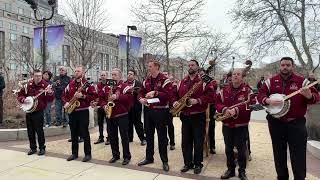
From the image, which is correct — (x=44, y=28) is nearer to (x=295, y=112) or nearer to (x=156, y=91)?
(x=156, y=91)

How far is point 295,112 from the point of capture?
18.4 ft

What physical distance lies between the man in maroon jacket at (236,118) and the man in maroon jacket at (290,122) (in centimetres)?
56

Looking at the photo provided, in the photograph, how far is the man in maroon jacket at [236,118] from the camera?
644cm

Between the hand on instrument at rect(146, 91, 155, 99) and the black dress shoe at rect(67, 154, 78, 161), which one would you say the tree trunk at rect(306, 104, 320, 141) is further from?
the black dress shoe at rect(67, 154, 78, 161)

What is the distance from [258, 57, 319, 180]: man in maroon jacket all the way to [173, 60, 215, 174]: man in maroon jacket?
116 cm

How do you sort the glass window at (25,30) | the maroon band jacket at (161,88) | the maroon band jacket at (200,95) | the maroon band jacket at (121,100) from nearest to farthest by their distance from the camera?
the maroon band jacket at (200,95), the maroon band jacket at (161,88), the maroon band jacket at (121,100), the glass window at (25,30)

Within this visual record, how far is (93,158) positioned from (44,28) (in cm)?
640

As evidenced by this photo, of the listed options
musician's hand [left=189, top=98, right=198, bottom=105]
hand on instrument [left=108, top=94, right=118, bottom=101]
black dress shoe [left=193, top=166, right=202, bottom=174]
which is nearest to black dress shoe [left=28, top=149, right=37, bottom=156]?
hand on instrument [left=108, top=94, right=118, bottom=101]

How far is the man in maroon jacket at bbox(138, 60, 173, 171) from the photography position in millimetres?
7160

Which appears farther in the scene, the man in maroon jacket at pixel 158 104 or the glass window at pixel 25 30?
the glass window at pixel 25 30

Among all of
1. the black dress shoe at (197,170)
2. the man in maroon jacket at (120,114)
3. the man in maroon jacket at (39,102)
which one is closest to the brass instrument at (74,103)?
the man in maroon jacket at (120,114)

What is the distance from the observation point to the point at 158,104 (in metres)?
7.20

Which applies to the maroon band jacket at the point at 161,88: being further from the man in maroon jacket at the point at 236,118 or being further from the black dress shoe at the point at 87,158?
the black dress shoe at the point at 87,158

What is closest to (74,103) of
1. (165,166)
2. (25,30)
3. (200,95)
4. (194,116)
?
(165,166)
